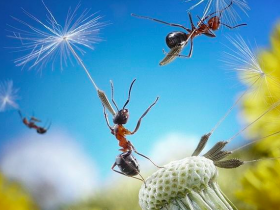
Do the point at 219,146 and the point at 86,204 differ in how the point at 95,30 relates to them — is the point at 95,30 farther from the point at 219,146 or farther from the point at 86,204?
the point at 86,204

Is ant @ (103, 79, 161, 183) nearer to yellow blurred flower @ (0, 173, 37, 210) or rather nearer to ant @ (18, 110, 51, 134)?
ant @ (18, 110, 51, 134)

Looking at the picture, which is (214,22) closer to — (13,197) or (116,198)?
(116,198)

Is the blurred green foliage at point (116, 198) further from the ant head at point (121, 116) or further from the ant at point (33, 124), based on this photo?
the ant head at point (121, 116)

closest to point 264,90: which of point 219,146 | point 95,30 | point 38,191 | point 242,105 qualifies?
point 242,105

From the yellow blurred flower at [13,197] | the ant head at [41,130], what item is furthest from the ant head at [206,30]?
the yellow blurred flower at [13,197]

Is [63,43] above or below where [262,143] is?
above

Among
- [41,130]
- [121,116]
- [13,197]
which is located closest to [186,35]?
[121,116]
